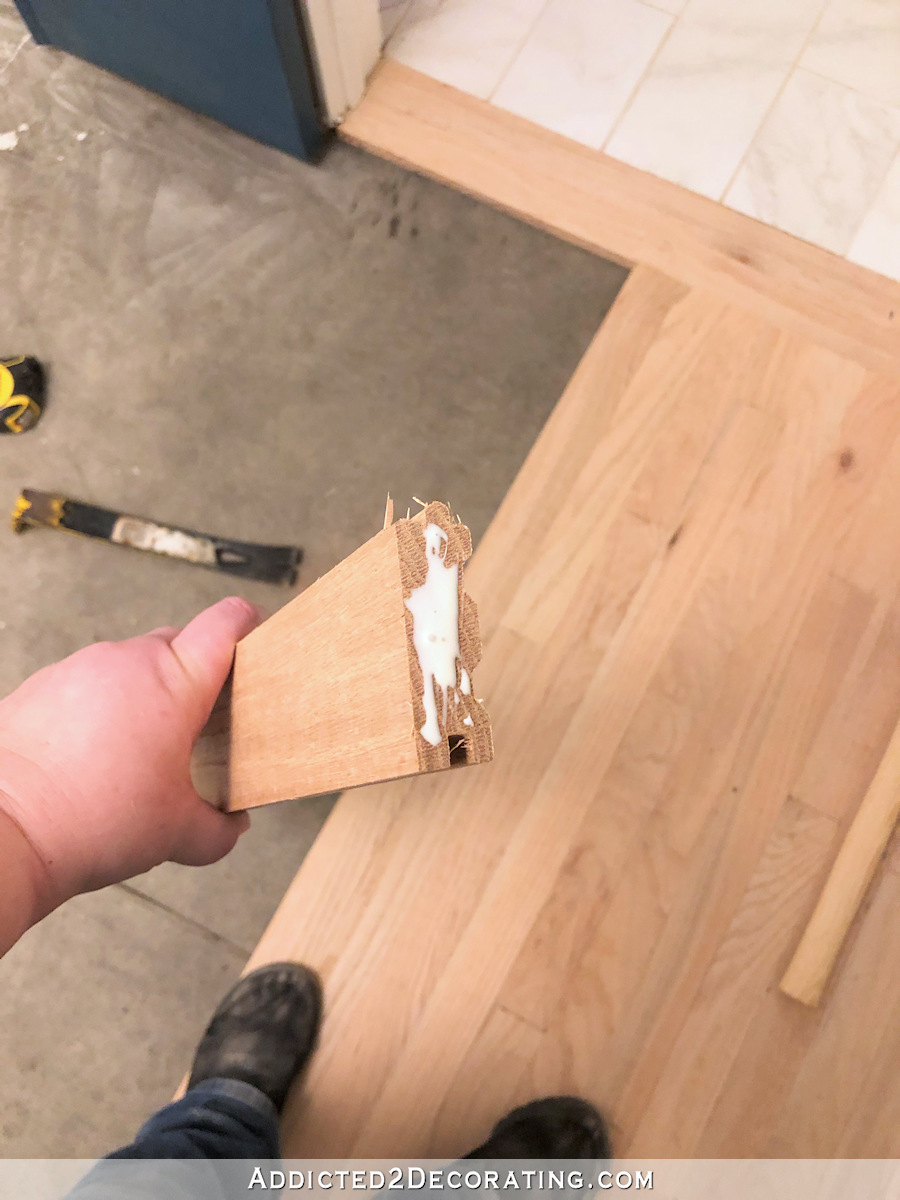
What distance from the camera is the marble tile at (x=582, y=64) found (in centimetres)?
116

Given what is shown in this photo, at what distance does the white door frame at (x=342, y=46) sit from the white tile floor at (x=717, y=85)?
3.8 inches

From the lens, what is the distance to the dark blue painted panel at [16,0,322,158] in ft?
2.97

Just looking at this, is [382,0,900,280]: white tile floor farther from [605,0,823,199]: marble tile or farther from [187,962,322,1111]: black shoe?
[187,962,322,1111]: black shoe

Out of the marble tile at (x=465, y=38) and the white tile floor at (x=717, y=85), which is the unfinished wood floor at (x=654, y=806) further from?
the marble tile at (x=465, y=38)

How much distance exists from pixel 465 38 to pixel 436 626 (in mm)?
1233

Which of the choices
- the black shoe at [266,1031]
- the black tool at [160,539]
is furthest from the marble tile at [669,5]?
the black shoe at [266,1031]

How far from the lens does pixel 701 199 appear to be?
114cm

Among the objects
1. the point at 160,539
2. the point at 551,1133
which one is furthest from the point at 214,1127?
the point at 160,539

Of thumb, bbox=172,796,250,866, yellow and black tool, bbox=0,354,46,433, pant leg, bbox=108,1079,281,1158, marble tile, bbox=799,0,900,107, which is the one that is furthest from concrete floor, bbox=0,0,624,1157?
marble tile, bbox=799,0,900,107

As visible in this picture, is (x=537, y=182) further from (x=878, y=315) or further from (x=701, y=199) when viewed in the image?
(x=878, y=315)

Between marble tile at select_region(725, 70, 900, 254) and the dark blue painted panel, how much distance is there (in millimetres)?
660

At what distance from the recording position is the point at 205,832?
56 cm

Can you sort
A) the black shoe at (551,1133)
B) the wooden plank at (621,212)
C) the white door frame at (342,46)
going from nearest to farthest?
1. the black shoe at (551,1133)
2. the white door frame at (342,46)
3. the wooden plank at (621,212)

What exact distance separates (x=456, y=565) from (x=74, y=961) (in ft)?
3.00
